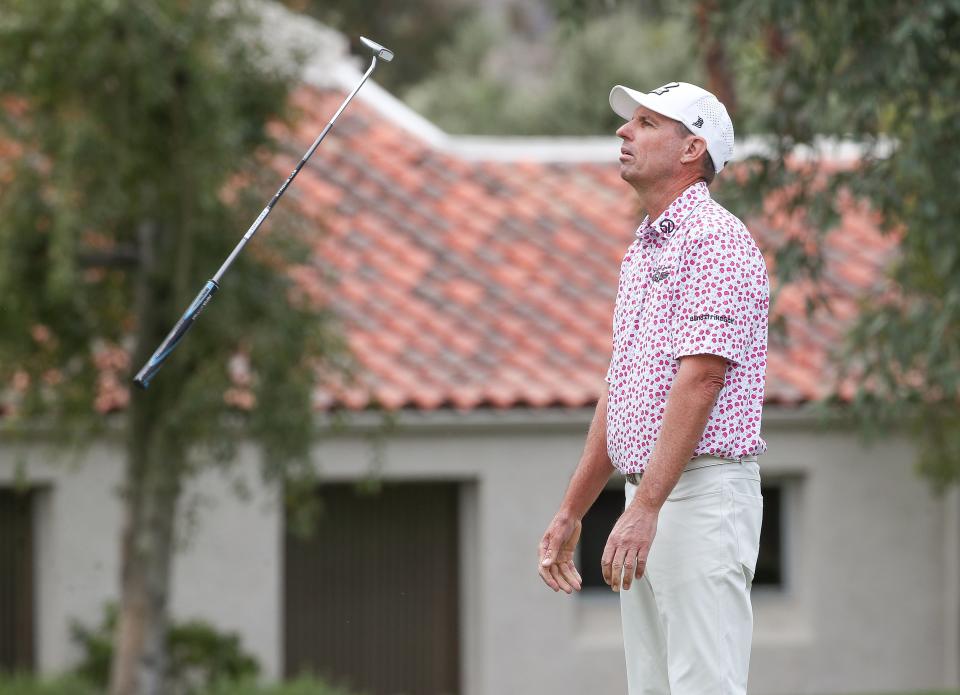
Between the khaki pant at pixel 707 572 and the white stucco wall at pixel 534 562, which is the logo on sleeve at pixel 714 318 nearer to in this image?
the khaki pant at pixel 707 572

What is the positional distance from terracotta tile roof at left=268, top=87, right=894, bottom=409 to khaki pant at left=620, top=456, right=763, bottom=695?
6.97m

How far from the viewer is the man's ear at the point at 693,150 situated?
3.81 metres

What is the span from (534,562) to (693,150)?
8.38m

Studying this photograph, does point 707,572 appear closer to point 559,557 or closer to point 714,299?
point 559,557

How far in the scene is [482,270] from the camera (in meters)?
12.8

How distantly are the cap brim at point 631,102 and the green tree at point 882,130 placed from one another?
2.67 m

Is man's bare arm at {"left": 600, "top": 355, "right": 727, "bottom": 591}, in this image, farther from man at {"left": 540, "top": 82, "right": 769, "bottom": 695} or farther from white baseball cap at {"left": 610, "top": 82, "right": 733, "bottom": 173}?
white baseball cap at {"left": 610, "top": 82, "right": 733, "bottom": 173}

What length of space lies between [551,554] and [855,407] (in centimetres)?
456

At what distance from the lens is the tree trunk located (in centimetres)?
901

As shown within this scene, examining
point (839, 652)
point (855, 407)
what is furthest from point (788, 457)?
point (855, 407)

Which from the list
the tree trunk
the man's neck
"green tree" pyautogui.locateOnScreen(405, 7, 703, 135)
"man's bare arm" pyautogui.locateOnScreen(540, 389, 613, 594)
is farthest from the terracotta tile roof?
"green tree" pyautogui.locateOnScreen(405, 7, 703, 135)

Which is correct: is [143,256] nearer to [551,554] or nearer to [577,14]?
[577,14]

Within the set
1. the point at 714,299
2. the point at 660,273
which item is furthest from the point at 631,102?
the point at 714,299

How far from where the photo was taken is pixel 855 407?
8141 millimetres
